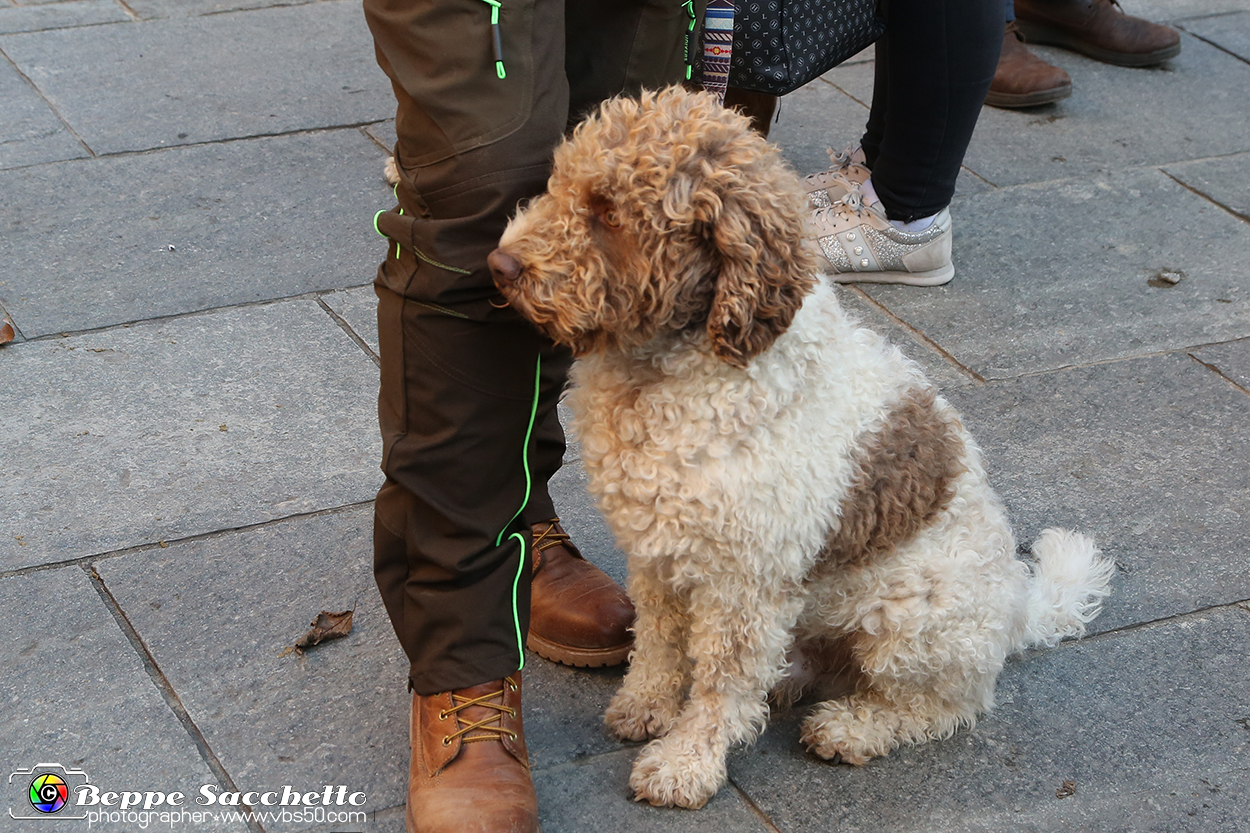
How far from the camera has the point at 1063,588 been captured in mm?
3125

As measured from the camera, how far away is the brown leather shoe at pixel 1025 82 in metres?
6.08

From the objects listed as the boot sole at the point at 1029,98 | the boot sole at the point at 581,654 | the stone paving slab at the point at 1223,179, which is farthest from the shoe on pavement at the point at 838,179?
the boot sole at the point at 581,654

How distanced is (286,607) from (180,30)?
432 centimetres

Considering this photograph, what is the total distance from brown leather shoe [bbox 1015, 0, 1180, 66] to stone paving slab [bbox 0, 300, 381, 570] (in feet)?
15.0

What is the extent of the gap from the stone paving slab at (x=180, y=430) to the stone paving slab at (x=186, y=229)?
17 centimetres

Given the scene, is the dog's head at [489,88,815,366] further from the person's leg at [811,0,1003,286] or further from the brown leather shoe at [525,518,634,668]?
the person's leg at [811,0,1003,286]

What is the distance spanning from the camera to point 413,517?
8.14ft

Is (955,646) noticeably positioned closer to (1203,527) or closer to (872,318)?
(1203,527)

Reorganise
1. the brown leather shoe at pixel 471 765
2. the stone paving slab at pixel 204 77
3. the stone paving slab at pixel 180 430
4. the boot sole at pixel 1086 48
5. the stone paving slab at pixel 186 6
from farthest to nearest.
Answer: the boot sole at pixel 1086 48
the stone paving slab at pixel 186 6
the stone paving slab at pixel 204 77
the stone paving slab at pixel 180 430
the brown leather shoe at pixel 471 765

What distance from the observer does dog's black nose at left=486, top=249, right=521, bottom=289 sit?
222cm

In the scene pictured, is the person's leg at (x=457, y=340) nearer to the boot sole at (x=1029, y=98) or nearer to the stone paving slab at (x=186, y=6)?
the boot sole at (x=1029, y=98)

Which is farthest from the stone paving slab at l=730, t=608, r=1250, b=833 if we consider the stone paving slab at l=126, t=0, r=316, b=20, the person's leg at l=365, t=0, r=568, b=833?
the stone paving slab at l=126, t=0, r=316, b=20

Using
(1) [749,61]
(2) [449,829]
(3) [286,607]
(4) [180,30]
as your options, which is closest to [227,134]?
(4) [180,30]

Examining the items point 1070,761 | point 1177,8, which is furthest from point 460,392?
point 1177,8
